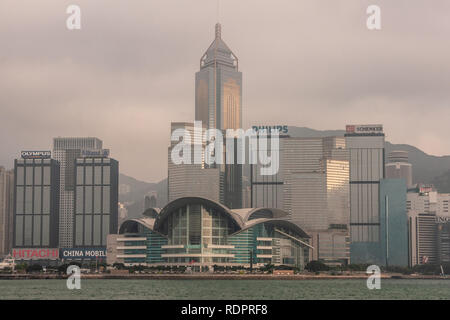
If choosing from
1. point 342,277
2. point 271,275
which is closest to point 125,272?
point 271,275

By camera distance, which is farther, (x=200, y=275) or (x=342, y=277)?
(x=342, y=277)

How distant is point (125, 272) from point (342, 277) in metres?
56.0

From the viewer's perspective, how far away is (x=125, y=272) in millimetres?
185875
